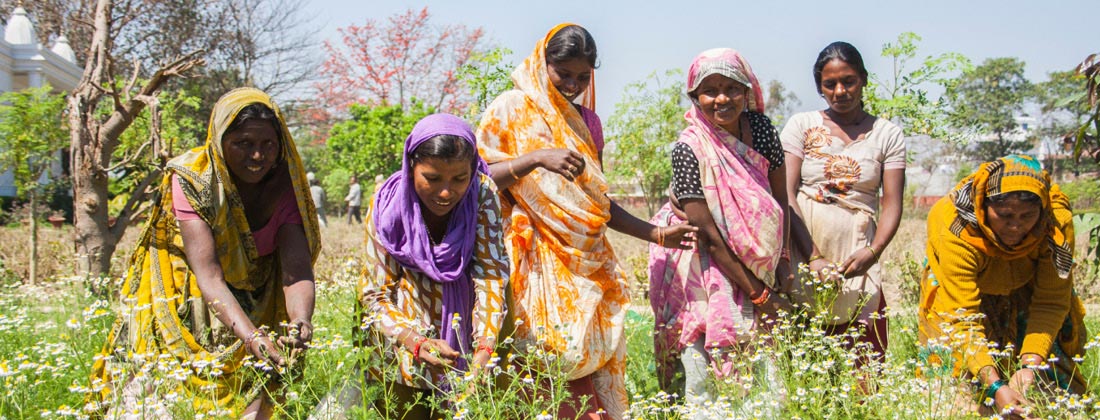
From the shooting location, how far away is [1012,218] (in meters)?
3.24

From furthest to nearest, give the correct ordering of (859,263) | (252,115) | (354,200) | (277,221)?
(354,200) < (859,263) < (277,221) < (252,115)

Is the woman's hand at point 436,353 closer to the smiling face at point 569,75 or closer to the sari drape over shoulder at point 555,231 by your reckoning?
the sari drape over shoulder at point 555,231

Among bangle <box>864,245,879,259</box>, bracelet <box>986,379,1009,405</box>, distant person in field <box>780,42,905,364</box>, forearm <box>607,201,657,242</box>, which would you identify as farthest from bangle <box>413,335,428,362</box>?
bracelet <box>986,379,1009,405</box>

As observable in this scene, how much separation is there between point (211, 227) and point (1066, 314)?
10.7ft

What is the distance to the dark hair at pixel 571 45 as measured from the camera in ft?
11.0

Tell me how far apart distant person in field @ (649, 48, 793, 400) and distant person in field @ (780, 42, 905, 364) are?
21cm

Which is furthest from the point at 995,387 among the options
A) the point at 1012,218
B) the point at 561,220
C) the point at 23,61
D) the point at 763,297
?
the point at 23,61

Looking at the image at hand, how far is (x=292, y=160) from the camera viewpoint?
291 cm

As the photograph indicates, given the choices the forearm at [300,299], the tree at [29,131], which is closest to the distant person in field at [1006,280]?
the forearm at [300,299]

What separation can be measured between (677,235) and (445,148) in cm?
112

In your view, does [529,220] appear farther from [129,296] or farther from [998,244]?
[998,244]

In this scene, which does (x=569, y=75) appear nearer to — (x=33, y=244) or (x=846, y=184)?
(x=846, y=184)

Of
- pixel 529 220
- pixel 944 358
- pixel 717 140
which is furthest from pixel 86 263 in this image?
pixel 944 358

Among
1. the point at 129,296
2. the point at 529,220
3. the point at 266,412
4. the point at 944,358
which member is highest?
the point at 529,220
